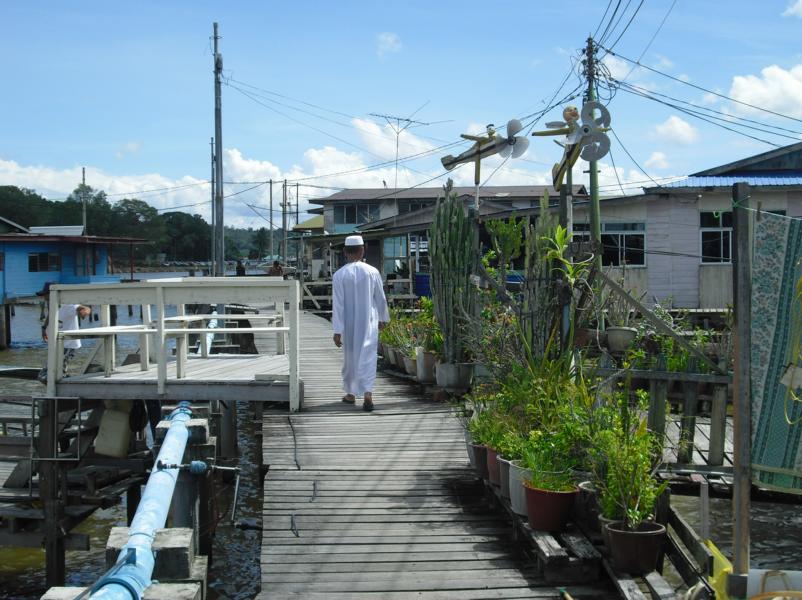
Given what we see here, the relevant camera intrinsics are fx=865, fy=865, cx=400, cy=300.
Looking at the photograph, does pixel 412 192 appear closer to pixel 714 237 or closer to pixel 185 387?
pixel 714 237

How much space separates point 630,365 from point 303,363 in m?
8.38

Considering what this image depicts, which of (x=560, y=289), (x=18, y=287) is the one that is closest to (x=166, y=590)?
(x=560, y=289)

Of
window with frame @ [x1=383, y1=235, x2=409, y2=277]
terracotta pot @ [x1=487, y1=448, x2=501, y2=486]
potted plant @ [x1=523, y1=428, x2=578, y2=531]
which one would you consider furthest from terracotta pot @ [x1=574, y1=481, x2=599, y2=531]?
window with frame @ [x1=383, y1=235, x2=409, y2=277]

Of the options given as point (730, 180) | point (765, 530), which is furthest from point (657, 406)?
point (730, 180)

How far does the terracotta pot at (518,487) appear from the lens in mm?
5836

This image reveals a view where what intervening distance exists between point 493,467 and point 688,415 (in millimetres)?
1709

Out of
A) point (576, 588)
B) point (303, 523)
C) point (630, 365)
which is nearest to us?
point (576, 588)

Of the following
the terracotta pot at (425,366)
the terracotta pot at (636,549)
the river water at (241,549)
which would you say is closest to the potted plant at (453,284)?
the terracotta pot at (425,366)

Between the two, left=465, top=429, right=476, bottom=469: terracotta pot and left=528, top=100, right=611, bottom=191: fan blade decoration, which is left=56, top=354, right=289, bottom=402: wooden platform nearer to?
left=465, top=429, right=476, bottom=469: terracotta pot

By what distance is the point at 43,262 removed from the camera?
43281 mm

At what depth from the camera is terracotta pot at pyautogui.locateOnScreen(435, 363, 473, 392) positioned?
10258 mm

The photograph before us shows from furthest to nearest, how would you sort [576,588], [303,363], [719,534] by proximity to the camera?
[303,363], [719,534], [576,588]

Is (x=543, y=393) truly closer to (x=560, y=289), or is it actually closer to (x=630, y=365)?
(x=630, y=365)

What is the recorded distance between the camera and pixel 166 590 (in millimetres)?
3764
